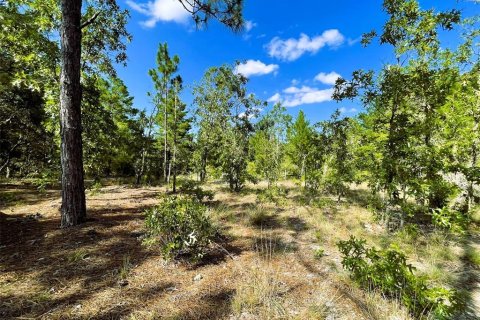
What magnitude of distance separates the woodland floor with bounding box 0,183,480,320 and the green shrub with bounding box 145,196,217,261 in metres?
0.23

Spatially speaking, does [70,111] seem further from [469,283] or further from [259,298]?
[469,283]

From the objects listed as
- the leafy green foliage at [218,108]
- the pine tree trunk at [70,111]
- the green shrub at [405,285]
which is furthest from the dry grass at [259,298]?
the leafy green foliage at [218,108]

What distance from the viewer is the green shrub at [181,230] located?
3.91 metres

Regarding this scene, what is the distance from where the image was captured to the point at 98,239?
4648mm

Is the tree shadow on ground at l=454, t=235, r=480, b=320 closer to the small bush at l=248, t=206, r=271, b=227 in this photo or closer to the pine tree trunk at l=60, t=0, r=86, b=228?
the small bush at l=248, t=206, r=271, b=227

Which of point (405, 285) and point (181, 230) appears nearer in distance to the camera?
point (405, 285)

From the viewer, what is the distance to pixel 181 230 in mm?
4055

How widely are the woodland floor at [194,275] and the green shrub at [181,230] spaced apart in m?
0.23

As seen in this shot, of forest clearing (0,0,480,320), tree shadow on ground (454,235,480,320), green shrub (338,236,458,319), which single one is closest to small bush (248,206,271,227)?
forest clearing (0,0,480,320)

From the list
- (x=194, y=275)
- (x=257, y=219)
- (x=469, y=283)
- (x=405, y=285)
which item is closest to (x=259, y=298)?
(x=194, y=275)

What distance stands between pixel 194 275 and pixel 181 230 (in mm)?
791

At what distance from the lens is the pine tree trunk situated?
5047mm

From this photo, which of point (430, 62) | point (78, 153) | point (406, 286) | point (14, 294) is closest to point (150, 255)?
point (14, 294)

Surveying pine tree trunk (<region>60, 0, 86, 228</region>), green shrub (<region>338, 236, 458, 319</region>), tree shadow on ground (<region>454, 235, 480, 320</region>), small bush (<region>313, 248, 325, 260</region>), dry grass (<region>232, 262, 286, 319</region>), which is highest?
pine tree trunk (<region>60, 0, 86, 228</region>)
